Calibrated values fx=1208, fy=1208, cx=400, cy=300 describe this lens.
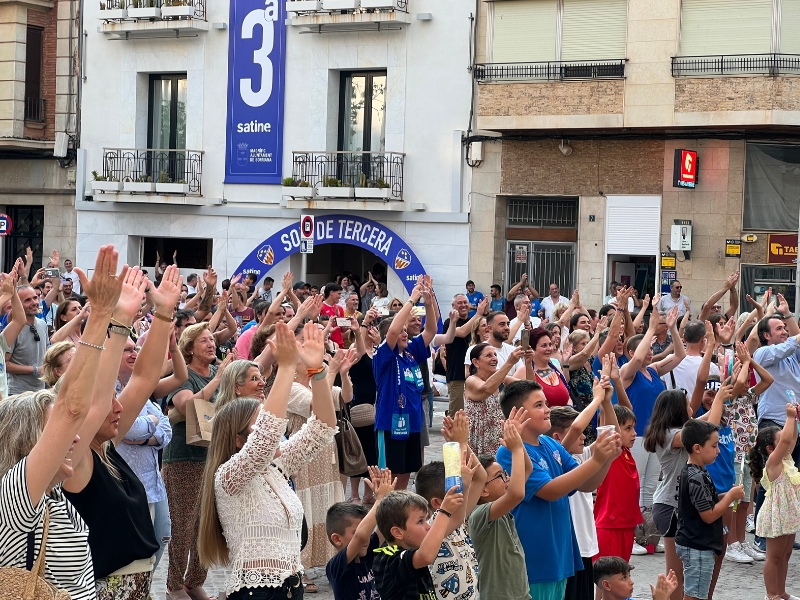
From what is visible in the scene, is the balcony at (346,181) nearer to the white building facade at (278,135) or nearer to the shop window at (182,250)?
the white building facade at (278,135)

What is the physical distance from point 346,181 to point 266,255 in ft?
8.50

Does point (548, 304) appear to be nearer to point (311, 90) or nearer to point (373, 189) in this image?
point (373, 189)

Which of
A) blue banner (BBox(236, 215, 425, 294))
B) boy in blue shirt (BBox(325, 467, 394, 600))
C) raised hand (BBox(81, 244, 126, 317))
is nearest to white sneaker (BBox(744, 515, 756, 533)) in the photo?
boy in blue shirt (BBox(325, 467, 394, 600))

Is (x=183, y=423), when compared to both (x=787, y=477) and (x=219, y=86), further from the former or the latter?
(x=219, y=86)

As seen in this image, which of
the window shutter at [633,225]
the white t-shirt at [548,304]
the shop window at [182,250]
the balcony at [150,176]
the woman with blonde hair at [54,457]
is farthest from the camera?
the shop window at [182,250]

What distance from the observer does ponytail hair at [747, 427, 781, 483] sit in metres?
8.52

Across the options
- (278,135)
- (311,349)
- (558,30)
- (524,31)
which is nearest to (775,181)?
(558,30)

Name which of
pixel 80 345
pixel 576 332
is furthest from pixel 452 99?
pixel 80 345

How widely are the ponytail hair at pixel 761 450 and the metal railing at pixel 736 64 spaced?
47.1 feet

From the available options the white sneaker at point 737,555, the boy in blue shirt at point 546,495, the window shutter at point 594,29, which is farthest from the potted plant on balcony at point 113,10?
the boy in blue shirt at point 546,495

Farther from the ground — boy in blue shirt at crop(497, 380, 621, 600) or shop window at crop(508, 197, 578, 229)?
shop window at crop(508, 197, 578, 229)

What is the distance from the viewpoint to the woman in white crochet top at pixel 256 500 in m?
5.24

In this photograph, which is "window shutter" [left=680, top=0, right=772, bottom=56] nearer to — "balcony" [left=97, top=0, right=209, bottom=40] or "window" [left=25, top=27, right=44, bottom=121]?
"balcony" [left=97, top=0, right=209, bottom=40]

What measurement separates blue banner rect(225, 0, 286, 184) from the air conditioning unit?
467 centimetres
